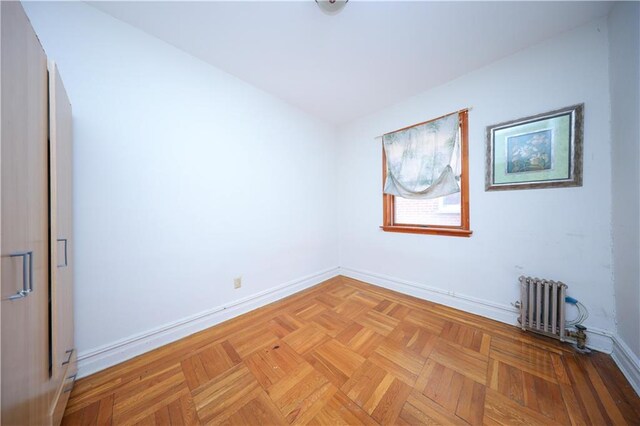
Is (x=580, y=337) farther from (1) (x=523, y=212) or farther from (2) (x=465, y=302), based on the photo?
(1) (x=523, y=212)

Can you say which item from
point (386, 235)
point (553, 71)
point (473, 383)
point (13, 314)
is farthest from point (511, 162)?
point (13, 314)

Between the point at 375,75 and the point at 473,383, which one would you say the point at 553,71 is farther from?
the point at 473,383

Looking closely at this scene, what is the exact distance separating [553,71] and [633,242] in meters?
1.45

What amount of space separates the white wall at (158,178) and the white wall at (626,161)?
9.32 feet

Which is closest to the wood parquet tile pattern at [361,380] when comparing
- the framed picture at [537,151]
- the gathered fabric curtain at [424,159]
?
the framed picture at [537,151]

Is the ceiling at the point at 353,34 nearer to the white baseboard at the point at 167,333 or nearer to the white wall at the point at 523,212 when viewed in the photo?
the white wall at the point at 523,212

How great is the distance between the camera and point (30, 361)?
0.76 meters

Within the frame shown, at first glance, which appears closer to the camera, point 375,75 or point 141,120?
point 141,120

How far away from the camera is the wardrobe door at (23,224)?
63cm

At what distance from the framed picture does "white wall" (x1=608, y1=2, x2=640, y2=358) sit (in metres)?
0.19

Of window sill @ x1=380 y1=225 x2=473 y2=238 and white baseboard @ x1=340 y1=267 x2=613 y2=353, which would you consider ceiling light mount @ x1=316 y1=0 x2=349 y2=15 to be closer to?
window sill @ x1=380 y1=225 x2=473 y2=238

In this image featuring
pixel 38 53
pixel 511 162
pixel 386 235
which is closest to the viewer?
pixel 38 53

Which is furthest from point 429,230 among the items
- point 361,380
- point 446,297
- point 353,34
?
point 353,34

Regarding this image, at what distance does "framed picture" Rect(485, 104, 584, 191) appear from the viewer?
5.44ft
